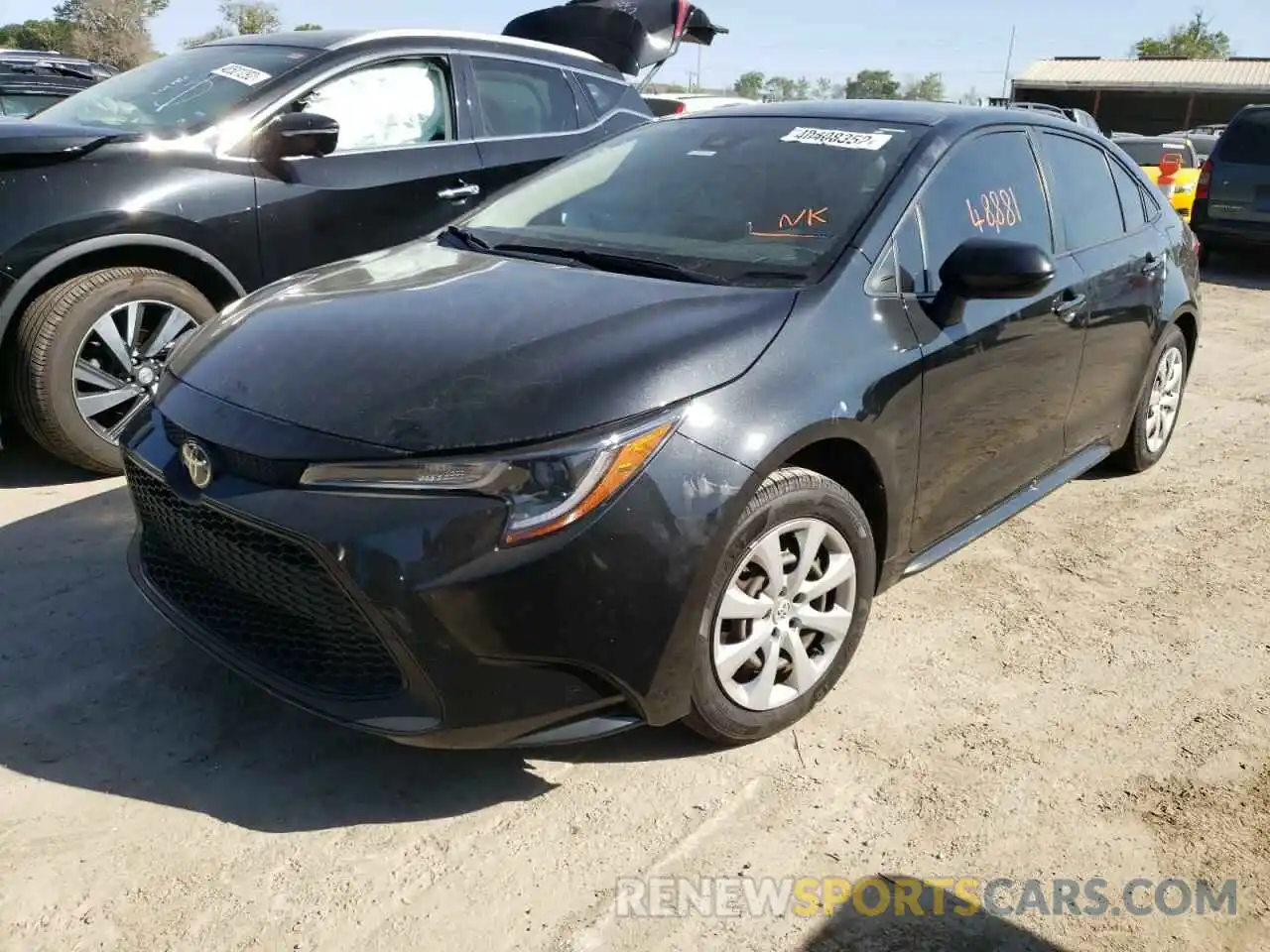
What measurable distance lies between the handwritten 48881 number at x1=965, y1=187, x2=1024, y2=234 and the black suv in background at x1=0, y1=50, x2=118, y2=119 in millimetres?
7517

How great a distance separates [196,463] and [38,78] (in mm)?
10567

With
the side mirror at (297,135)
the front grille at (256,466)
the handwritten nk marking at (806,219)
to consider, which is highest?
the side mirror at (297,135)

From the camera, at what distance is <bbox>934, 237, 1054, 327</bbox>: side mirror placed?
2928 millimetres

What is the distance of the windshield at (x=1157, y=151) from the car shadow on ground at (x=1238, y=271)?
1176 millimetres

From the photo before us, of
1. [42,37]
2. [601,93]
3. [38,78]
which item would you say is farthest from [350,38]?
[42,37]

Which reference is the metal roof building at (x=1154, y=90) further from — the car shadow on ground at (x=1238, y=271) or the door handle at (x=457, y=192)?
the door handle at (x=457, y=192)

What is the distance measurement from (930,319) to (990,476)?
69 centimetres

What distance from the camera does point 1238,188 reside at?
1051 centimetres

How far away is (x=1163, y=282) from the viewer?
441cm

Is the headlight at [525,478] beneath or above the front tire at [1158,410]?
above

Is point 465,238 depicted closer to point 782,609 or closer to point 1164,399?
point 782,609

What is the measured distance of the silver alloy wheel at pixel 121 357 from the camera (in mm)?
4152

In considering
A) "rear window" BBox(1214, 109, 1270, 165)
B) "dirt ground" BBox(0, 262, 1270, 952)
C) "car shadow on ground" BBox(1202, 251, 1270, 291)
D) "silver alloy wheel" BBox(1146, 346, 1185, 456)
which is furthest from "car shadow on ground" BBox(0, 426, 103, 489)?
"rear window" BBox(1214, 109, 1270, 165)

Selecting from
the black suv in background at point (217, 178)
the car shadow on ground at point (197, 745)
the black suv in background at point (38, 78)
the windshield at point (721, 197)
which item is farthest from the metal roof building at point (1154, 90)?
the car shadow on ground at point (197, 745)
